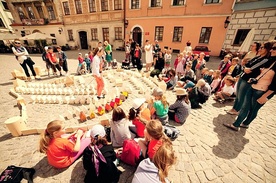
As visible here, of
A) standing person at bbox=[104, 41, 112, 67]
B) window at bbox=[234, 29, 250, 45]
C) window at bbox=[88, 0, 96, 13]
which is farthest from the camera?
window at bbox=[88, 0, 96, 13]

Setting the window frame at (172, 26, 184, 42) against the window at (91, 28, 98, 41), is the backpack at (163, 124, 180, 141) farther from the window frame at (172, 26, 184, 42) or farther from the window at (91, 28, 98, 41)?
the window at (91, 28, 98, 41)

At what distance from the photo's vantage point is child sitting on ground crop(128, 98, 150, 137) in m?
2.89

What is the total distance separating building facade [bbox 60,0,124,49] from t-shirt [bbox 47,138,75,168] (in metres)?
17.9

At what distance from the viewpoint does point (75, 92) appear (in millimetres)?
5457

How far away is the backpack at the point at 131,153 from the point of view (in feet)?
7.77

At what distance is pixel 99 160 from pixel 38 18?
3017 cm

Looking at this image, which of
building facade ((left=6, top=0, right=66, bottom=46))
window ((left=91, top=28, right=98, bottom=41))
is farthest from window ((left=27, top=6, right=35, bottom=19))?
window ((left=91, top=28, right=98, bottom=41))

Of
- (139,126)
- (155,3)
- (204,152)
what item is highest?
(155,3)

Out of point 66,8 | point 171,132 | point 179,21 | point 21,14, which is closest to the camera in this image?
point 171,132

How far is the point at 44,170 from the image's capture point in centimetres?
244

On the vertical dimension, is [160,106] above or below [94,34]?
below

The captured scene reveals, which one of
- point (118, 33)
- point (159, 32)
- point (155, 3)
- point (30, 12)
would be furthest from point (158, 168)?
point (30, 12)

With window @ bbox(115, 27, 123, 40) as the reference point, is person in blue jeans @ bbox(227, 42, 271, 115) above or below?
below

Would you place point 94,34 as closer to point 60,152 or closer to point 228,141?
point 60,152
